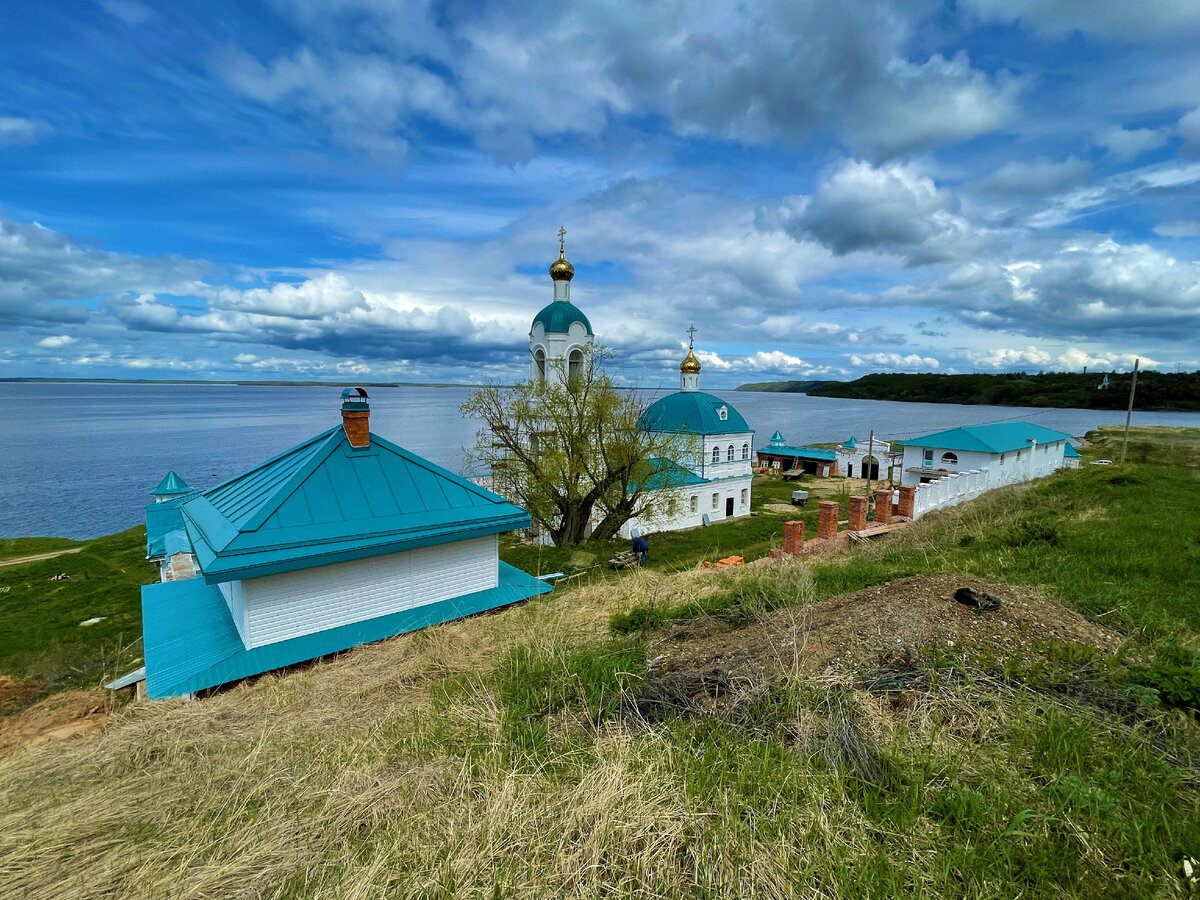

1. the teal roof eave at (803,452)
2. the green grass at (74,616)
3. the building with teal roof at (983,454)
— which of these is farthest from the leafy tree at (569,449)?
the teal roof eave at (803,452)

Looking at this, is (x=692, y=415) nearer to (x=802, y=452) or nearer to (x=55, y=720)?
(x=802, y=452)

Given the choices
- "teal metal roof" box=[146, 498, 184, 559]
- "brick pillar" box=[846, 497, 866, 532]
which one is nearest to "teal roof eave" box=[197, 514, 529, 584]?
"brick pillar" box=[846, 497, 866, 532]

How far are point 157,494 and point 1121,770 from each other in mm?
32145

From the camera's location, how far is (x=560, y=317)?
82.4ft

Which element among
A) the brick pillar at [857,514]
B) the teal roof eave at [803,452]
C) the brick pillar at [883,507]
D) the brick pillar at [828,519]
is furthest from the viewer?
the teal roof eave at [803,452]

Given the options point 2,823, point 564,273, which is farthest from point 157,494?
point 2,823

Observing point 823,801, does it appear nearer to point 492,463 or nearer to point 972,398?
point 492,463

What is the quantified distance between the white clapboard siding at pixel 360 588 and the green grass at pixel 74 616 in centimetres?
619

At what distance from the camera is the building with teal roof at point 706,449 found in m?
29.9

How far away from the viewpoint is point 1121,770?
132 inches

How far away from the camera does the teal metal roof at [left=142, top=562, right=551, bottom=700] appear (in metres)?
8.35

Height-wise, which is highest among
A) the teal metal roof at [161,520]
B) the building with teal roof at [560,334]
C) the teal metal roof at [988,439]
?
the building with teal roof at [560,334]

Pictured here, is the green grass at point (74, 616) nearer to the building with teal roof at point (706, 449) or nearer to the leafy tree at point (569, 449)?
the leafy tree at point (569, 449)

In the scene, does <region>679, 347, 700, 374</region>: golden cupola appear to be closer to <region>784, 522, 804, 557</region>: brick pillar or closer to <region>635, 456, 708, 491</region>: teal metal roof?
<region>635, 456, 708, 491</region>: teal metal roof
